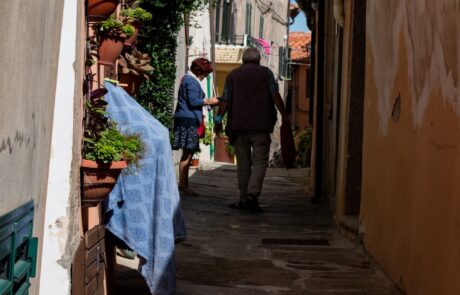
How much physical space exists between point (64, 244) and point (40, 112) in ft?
3.33

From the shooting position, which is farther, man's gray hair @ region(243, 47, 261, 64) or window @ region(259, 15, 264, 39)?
window @ region(259, 15, 264, 39)

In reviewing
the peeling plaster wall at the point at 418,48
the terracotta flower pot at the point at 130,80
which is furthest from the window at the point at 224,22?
the terracotta flower pot at the point at 130,80

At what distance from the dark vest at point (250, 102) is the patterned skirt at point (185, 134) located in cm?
49

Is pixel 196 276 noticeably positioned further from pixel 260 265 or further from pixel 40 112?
pixel 40 112

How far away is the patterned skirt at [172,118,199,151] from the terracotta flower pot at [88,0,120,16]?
599 cm

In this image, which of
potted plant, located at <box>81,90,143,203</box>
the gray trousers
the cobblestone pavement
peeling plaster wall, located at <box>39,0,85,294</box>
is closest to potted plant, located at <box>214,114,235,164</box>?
the cobblestone pavement

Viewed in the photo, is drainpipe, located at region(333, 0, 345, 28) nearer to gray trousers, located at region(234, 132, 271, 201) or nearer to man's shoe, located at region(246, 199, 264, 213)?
gray trousers, located at region(234, 132, 271, 201)

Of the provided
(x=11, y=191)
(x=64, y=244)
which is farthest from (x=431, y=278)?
(x=11, y=191)

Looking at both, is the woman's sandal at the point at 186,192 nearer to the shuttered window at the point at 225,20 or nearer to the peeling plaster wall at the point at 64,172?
the peeling plaster wall at the point at 64,172

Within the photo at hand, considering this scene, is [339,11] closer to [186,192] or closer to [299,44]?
[186,192]

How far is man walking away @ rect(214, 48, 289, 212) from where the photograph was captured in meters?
10.2

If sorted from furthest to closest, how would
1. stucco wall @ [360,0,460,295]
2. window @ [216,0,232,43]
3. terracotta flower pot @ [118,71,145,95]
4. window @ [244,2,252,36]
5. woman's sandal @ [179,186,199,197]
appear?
1. window @ [244,2,252,36]
2. window @ [216,0,232,43]
3. woman's sandal @ [179,186,199,197]
4. terracotta flower pot @ [118,71,145,95]
5. stucco wall @ [360,0,460,295]

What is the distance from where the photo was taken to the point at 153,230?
489 centimetres

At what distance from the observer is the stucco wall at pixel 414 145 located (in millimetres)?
4613
